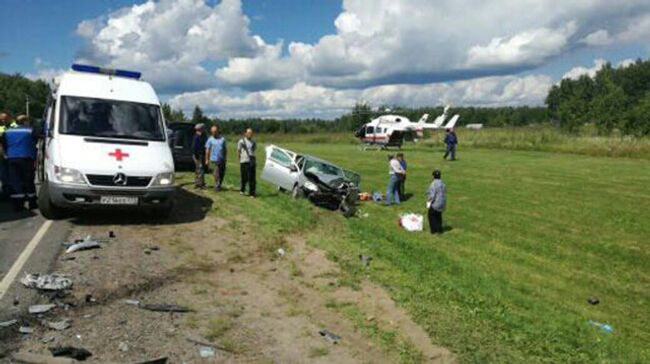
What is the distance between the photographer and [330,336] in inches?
243

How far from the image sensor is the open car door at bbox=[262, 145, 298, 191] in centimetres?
1747

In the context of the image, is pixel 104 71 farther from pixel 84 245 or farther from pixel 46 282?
pixel 46 282

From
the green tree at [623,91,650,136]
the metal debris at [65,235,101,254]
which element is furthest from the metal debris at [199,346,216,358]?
the green tree at [623,91,650,136]

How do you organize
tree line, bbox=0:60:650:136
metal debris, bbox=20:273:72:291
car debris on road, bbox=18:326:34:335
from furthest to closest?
tree line, bbox=0:60:650:136 → metal debris, bbox=20:273:72:291 → car debris on road, bbox=18:326:34:335

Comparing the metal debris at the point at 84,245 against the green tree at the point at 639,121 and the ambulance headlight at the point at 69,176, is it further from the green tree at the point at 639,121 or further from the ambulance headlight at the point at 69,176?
the green tree at the point at 639,121

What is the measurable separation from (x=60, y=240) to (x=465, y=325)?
624cm

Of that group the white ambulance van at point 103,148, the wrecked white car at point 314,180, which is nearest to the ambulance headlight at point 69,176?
the white ambulance van at point 103,148

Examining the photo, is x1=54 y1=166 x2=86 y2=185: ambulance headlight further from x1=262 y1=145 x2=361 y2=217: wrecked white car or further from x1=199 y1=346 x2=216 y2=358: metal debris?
x1=262 y1=145 x2=361 y2=217: wrecked white car

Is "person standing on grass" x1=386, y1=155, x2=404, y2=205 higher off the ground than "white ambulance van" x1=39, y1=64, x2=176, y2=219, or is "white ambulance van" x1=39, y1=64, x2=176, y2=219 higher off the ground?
"white ambulance van" x1=39, y1=64, x2=176, y2=219

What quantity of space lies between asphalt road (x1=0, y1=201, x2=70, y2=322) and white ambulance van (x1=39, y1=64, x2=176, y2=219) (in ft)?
1.55

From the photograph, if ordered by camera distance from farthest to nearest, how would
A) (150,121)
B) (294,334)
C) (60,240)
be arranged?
1. (150,121)
2. (60,240)
3. (294,334)

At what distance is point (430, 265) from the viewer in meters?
10.8

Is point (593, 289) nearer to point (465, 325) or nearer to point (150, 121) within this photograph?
point (465, 325)

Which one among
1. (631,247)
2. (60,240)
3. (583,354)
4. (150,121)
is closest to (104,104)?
(150,121)
